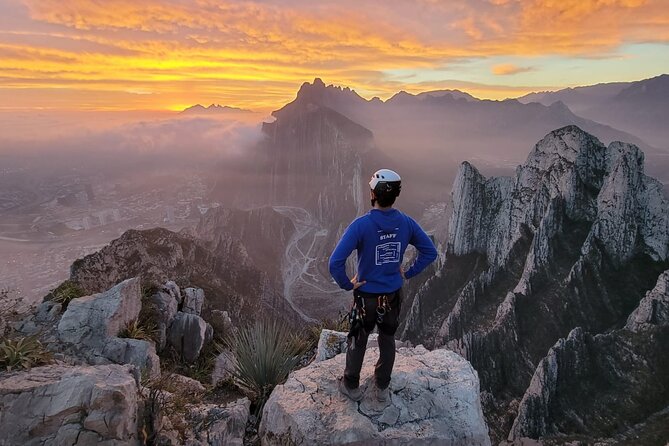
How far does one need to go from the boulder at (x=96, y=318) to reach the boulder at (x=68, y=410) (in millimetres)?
6005

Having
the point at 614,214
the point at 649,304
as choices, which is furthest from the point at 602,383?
the point at 614,214

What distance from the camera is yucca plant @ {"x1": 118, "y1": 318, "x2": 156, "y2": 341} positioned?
11.1m

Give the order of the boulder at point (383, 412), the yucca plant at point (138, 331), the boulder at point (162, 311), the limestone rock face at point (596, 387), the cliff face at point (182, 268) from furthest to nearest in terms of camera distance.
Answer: the limestone rock face at point (596, 387)
the cliff face at point (182, 268)
the boulder at point (162, 311)
the yucca plant at point (138, 331)
the boulder at point (383, 412)

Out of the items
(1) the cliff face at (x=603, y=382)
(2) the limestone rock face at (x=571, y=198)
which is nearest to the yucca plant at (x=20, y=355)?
(1) the cliff face at (x=603, y=382)

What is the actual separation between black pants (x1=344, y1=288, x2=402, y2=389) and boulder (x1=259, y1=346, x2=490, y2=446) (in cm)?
36

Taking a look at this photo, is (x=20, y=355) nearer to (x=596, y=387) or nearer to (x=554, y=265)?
(x=596, y=387)

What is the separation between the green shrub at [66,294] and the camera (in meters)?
11.5

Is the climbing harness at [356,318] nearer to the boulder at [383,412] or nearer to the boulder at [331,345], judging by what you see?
the boulder at [383,412]

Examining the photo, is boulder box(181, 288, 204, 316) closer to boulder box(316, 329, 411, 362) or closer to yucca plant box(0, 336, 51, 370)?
boulder box(316, 329, 411, 362)

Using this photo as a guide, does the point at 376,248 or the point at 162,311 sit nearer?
the point at 376,248

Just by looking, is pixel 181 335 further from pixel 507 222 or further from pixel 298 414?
pixel 507 222

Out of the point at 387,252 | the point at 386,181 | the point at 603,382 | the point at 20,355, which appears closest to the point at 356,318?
the point at 387,252

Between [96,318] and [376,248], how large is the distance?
30.7ft

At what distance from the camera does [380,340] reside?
5.63 m
